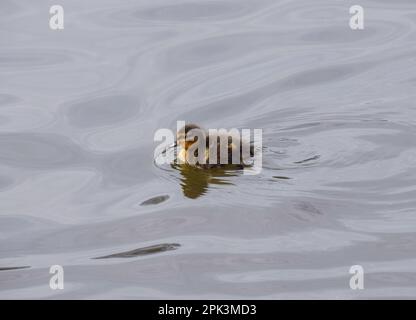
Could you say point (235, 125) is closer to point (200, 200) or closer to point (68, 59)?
point (200, 200)

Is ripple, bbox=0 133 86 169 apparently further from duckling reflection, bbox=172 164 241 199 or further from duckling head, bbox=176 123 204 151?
duckling reflection, bbox=172 164 241 199

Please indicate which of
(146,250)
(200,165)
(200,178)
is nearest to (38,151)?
(200,165)

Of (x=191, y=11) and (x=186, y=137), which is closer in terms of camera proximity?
(x=186, y=137)

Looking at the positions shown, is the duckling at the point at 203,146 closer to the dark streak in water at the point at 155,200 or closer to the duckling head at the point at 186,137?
the duckling head at the point at 186,137

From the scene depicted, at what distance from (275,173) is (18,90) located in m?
3.46

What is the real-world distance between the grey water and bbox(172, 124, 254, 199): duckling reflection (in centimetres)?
2

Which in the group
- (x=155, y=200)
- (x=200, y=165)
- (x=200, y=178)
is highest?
(x=200, y=165)

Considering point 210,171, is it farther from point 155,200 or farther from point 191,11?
point 191,11

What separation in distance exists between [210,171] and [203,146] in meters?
0.21

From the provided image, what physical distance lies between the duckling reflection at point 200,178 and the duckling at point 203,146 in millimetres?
65

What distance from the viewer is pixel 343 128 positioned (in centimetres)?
820

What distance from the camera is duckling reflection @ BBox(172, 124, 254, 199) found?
7.40 metres

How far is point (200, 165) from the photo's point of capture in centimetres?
771

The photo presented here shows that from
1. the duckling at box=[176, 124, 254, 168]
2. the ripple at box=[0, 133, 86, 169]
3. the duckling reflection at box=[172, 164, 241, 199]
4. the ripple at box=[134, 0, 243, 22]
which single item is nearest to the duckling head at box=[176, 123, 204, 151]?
the duckling at box=[176, 124, 254, 168]
